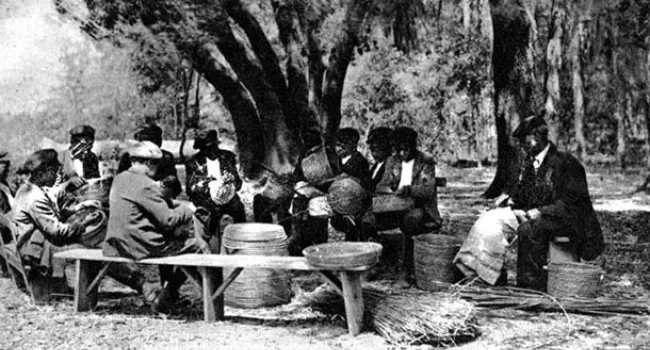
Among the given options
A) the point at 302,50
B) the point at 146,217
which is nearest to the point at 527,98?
the point at 302,50

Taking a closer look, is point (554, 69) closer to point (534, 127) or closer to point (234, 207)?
point (534, 127)

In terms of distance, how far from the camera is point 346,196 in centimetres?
718

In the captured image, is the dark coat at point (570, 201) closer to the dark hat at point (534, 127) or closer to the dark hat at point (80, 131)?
the dark hat at point (534, 127)

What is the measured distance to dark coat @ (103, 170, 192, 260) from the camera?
19.0 ft

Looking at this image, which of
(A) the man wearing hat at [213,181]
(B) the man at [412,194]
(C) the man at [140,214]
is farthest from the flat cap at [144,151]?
(B) the man at [412,194]

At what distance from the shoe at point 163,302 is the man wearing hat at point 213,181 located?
152cm

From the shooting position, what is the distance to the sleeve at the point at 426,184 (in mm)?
7086

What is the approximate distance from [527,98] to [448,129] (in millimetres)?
18298

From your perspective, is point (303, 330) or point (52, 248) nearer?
point (303, 330)

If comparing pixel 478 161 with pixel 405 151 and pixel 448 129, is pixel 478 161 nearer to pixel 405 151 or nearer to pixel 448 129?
pixel 448 129

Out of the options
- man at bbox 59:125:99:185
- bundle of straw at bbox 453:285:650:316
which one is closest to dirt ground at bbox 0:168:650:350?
bundle of straw at bbox 453:285:650:316

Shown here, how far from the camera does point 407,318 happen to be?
5172 millimetres

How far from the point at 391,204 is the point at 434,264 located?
0.89 m

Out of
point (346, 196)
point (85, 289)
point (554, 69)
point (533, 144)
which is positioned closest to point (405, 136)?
point (346, 196)
